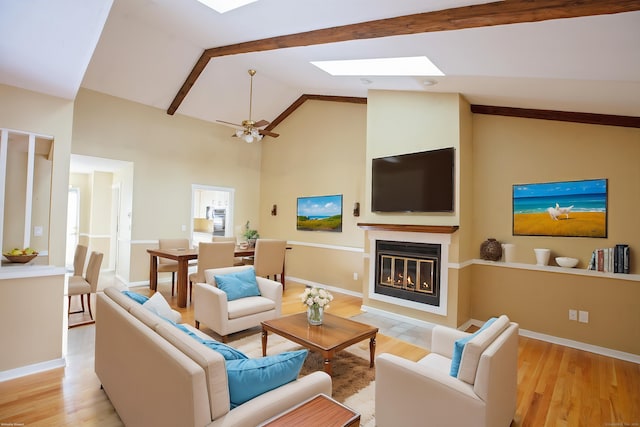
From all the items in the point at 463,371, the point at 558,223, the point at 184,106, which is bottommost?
the point at 463,371

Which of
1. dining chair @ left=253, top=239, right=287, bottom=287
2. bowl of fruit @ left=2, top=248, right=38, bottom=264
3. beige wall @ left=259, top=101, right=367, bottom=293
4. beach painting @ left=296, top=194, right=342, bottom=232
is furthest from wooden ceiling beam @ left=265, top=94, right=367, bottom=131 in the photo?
bowl of fruit @ left=2, top=248, right=38, bottom=264

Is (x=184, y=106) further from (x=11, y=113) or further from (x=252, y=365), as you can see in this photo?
(x=252, y=365)

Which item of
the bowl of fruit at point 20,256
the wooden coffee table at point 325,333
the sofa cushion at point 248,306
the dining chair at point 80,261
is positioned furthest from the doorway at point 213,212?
the wooden coffee table at point 325,333

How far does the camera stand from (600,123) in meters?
3.53

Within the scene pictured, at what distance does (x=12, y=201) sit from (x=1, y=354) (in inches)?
67.1

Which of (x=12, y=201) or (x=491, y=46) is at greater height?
(x=491, y=46)

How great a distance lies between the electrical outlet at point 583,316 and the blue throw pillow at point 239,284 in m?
3.68

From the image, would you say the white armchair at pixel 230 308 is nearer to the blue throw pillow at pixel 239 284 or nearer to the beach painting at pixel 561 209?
the blue throw pillow at pixel 239 284

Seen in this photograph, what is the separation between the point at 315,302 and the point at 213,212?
606cm

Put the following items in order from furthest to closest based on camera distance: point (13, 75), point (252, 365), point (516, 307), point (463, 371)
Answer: point (516, 307) → point (13, 75) → point (463, 371) → point (252, 365)

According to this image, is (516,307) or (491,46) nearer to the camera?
(491,46)

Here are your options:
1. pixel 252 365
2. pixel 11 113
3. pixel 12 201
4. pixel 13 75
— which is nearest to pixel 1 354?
pixel 12 201

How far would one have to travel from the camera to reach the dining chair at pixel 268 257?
5.49 metres

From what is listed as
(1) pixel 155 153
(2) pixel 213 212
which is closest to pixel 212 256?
(1) pixel 155 153
